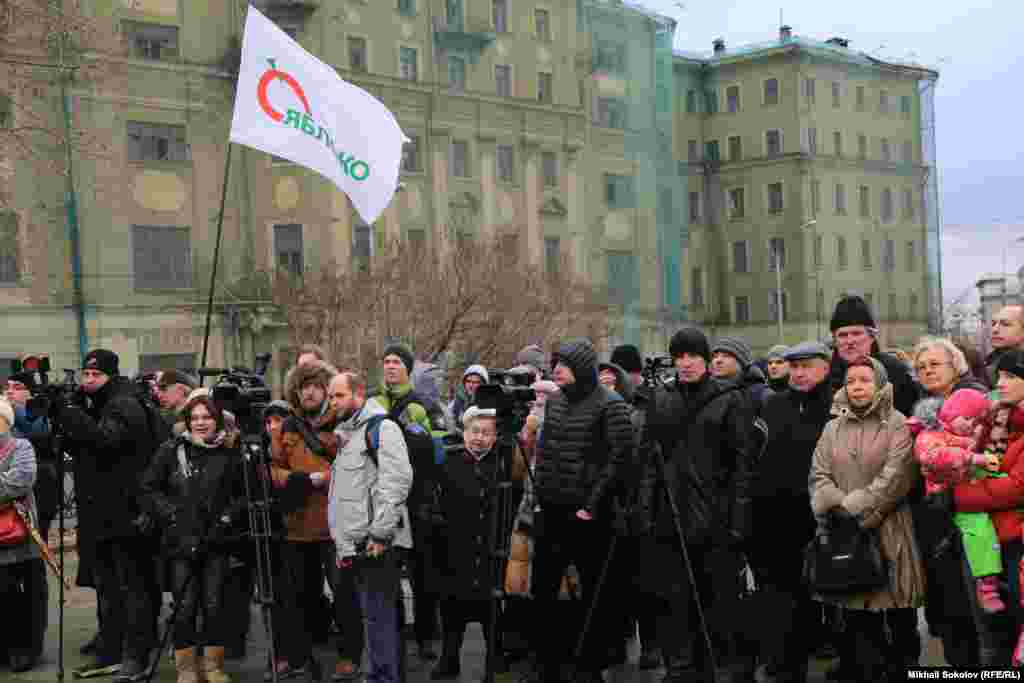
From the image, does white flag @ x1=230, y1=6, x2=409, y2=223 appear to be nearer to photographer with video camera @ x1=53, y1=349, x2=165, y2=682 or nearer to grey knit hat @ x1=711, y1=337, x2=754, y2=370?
photographer with video camera @ x1=53, y1=349, x2=165, y2=682

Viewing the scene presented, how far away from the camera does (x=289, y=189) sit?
46375 mm

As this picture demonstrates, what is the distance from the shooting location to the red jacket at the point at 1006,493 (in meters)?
7.46

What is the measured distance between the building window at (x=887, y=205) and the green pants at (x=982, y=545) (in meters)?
77.2

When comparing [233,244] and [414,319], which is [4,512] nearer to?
[414,319]

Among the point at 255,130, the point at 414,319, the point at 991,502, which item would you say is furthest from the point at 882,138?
the point at 991,502

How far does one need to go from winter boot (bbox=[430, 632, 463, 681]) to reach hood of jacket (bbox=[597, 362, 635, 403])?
7.85ft

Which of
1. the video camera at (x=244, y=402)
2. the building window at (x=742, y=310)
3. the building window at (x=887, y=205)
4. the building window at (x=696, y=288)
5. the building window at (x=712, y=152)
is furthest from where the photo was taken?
the building window at (x=887, y=205)

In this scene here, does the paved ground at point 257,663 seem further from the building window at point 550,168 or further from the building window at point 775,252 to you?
the building window at point 775,252

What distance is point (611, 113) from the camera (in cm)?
5891

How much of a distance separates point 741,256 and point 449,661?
237 ft

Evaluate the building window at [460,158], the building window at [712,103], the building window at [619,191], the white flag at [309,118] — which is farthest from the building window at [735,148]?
the white flag at [309,118]

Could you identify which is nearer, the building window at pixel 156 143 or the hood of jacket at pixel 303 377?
the hood of jacket at pixel 303 377

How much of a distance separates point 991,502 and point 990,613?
0.62 m

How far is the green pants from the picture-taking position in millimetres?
7551
